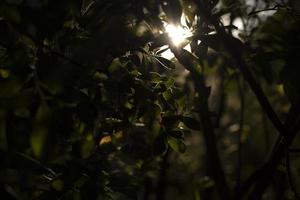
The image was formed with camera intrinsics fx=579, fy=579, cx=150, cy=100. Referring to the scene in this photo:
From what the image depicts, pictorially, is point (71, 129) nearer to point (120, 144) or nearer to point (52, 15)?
point (52, 15)

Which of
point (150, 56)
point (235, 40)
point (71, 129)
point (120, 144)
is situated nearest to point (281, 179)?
point (120, 144)

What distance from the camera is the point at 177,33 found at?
1315mm

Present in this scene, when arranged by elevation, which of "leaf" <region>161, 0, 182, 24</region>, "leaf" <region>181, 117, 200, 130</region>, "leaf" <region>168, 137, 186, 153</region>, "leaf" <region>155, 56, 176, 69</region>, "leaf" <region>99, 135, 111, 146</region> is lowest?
"leaf" <region>168, 137, 186, 153</region>

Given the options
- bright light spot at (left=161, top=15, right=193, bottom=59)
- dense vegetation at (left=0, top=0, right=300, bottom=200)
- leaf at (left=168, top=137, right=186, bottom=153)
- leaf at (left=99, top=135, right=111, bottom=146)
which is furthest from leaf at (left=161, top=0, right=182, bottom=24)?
leaf at (left=99, top=135, right=111, bottom=146)

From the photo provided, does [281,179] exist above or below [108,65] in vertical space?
below

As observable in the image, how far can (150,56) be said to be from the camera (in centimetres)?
140

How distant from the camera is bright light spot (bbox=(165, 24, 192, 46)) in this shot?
1.26 m

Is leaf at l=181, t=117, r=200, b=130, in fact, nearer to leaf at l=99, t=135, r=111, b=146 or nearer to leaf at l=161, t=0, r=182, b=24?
leaf at l=99, t=135, r=111, b=146

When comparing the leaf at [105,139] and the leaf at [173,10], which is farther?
the leaf at [105,139]

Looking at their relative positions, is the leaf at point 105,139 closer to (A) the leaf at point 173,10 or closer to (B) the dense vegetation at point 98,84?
(B) the dense vegetation at point 98,84

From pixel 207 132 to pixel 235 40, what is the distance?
1.08 meters

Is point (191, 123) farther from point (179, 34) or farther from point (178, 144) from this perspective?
point (179, 34)

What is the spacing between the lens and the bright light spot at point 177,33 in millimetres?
1264

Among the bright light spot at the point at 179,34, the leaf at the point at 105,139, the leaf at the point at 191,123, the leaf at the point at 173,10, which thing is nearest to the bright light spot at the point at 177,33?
the bright light spot at the point at 179,34
